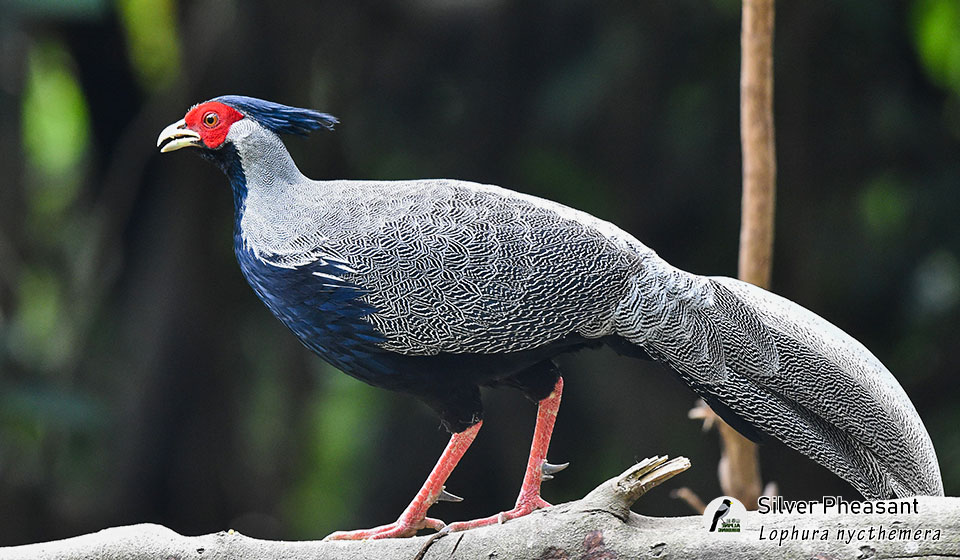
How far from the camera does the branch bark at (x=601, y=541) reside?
8.32ft

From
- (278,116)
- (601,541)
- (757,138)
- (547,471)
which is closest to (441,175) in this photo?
(757,138)

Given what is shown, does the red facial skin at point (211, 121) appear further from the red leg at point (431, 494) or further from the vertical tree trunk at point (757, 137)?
the vertical tree trunk at point (757, 137)

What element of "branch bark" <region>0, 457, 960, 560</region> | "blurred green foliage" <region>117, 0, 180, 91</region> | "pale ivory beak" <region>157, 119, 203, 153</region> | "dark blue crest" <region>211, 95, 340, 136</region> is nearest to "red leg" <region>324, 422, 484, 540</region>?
"branch bark" <region>0, 457, 960, 560</region>

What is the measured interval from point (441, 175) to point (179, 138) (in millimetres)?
3928

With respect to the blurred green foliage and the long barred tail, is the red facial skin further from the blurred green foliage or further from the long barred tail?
the blurred green foliage

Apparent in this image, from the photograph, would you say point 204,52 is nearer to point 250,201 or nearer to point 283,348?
point 283,348

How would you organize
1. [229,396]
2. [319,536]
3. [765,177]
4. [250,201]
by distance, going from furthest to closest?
[319,536], [229,396], [765,177], [250,201]

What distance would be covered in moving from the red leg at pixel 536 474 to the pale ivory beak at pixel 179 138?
124 cm

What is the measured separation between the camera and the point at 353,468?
8.26 metres

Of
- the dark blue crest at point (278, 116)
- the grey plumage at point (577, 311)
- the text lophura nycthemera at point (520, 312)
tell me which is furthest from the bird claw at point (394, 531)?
the dark blue crest at point (278, 116)

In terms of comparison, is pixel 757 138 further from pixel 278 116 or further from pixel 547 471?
pixel 278 116

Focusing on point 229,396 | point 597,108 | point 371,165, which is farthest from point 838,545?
point 229,396

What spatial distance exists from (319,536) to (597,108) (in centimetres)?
428

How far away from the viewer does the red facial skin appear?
122 inches
